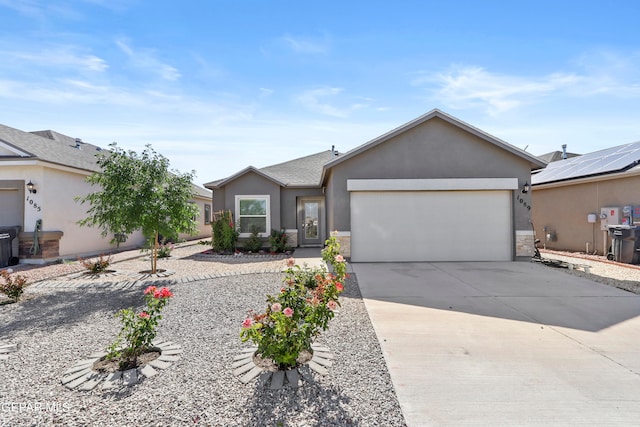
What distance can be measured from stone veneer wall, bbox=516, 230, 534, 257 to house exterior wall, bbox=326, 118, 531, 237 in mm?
1639

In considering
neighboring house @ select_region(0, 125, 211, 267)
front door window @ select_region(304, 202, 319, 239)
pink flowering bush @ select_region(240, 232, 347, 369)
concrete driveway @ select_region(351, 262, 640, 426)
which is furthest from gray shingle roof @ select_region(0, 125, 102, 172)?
concrete driveway @ select_region(351, 262, 640, 426)

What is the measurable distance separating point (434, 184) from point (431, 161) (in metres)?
0.78

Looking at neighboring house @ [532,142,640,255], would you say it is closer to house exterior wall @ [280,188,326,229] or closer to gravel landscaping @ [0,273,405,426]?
house exterior wall @ [280,188,326,229]

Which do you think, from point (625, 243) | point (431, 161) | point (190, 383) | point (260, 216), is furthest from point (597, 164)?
point (190, 383)

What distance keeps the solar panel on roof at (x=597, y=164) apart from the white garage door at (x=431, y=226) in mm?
4284

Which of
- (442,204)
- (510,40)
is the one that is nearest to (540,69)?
(510,40)

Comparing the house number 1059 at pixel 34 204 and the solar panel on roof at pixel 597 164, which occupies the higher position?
the solar panel on roof at pixel 597 164

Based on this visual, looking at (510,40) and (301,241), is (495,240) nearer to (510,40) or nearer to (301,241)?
(510,40)

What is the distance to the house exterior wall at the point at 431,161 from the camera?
9703mm

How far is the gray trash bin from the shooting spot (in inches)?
357

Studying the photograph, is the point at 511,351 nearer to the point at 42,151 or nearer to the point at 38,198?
the point at 38,198

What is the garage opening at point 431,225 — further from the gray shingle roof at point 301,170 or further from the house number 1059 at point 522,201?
the gray shingle roof at point 301,170

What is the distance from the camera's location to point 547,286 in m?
6.46

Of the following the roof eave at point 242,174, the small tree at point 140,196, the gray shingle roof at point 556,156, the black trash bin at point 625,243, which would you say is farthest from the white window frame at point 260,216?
the gray shingle roof at point 556,156
